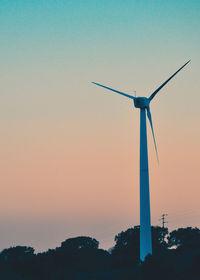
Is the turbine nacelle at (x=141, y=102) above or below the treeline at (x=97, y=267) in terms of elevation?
above

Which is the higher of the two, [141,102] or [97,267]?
[141,102]

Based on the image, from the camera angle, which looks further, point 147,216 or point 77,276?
point 77,276

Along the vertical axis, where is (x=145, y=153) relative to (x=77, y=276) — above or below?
above

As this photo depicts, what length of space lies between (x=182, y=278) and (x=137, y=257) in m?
94.1

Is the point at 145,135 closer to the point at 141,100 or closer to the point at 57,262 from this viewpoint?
the point at 141,100

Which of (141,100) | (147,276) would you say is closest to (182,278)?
(147,276)

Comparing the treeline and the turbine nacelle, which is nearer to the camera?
the treeline

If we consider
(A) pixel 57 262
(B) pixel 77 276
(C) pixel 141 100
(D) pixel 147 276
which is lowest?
(D) pixel 147 276

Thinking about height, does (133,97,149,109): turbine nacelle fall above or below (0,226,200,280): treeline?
above

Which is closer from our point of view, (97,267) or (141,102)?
(141,102)

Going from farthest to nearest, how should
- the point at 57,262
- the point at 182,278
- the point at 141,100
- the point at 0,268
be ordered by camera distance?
the point at 57,262
the point at 0,268
the point at 141,100
the point at 182,278

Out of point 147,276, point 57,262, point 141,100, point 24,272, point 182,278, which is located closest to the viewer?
point 147,276

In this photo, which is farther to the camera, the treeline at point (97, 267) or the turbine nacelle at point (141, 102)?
the turbine nacelle at point (141, 102)

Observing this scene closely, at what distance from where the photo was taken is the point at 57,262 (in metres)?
177
